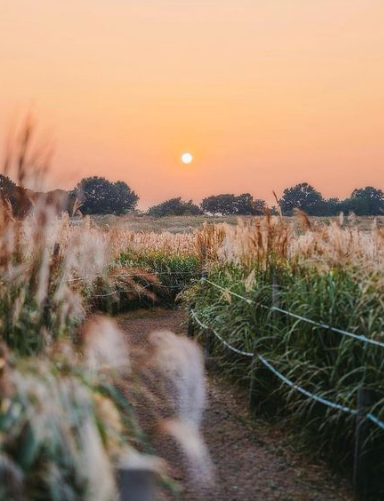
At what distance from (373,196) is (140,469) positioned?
2349 inches

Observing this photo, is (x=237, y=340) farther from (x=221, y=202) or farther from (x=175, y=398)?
(x=221, y=202)

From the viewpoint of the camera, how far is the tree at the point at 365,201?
189 feet

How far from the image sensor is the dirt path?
15.6 feet

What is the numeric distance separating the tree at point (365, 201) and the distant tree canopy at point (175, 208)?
1290 centimetres

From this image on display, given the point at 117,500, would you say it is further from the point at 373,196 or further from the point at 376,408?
the point at 373,196

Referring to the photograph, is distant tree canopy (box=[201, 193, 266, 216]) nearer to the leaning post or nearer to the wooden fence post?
the leaning post

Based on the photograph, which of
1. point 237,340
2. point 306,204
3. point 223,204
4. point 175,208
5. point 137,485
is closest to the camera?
point 137,485

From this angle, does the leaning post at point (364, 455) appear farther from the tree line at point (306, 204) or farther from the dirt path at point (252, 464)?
the tree line at point (306, 204)

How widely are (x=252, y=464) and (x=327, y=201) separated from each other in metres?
54.6

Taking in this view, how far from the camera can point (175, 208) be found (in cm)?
6191

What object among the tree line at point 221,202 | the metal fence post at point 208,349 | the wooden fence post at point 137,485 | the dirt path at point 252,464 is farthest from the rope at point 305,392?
the tree line at point 221,202

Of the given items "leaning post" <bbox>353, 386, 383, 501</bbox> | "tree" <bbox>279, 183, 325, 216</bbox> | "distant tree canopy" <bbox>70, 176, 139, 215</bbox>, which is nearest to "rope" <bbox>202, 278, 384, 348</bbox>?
"leaning post" <bbox>353, 386, 383, 501</bbox>

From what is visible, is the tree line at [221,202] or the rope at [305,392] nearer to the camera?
the rope at [305,392]

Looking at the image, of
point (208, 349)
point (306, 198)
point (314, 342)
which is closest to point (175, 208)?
point (306, 198)
